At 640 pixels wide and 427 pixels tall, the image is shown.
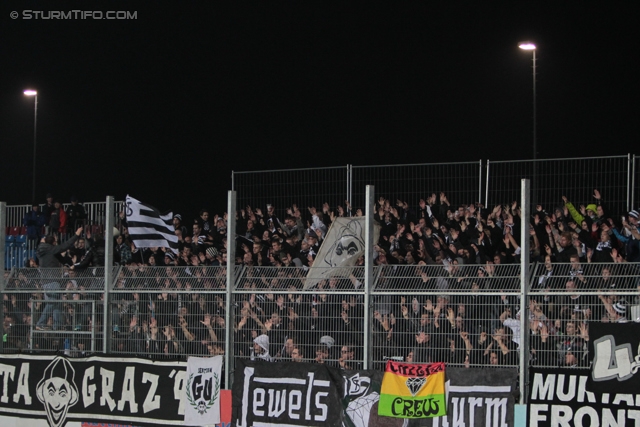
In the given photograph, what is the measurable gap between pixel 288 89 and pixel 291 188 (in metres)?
8.71

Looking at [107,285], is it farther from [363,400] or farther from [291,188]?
[291,188]

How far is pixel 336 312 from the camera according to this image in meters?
11.4

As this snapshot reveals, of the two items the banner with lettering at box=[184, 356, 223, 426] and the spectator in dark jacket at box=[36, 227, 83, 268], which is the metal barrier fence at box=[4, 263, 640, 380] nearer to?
the banner with lettering at box=[184, 356, 223, 426]

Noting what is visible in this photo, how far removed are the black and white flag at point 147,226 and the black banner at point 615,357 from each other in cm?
633

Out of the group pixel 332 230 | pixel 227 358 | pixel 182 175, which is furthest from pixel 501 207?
pixel 182 175

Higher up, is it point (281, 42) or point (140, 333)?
point (281, 42)

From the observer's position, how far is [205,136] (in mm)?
29281

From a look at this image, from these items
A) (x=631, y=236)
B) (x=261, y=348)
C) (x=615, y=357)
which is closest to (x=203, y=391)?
(x=261, y=348)

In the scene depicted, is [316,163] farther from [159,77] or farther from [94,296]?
[94,296]

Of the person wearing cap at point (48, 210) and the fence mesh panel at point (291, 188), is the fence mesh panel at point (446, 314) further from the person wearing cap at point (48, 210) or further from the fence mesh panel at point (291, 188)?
the person wearing cap at point (48, 210)

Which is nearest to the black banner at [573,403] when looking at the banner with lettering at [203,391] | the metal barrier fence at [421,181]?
the banner with lettering at [203,391]

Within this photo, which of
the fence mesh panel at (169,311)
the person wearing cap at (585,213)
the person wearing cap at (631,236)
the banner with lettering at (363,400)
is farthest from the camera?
the person wearing cap at (585,213)

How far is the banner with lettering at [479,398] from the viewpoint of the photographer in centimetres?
1025

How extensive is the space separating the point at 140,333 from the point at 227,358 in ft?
5.08
